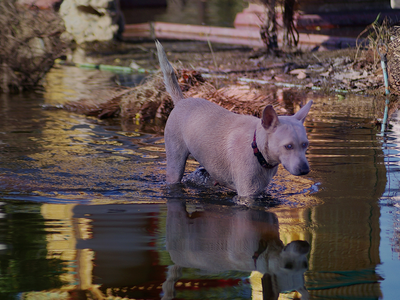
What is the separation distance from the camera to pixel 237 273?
3.22 metres

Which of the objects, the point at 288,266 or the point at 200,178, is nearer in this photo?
the point at 288,266

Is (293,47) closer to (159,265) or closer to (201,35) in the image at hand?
(201,35)

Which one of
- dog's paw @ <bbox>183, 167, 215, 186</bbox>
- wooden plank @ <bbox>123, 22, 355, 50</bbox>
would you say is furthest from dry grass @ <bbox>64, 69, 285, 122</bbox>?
wooden plank @ <bbox>123, 22, 355, 50</bbox>

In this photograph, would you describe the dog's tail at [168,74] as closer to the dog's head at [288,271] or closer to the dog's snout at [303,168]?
the dog's snout at [303,168]

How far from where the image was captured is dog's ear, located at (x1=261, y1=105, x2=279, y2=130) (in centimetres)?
388

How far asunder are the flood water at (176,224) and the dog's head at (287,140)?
1.63 feet

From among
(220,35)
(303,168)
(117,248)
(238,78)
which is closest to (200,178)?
(303,168)

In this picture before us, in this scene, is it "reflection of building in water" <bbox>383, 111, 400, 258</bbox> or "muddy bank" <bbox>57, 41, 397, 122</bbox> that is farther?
"muddy bank" <bbox>57, 41, 397, 122</bbox>

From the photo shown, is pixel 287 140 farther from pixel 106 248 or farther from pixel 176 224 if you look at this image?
pixel 106 248

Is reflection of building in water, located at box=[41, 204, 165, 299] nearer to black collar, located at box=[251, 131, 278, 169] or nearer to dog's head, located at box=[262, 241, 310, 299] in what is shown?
dog's head, located at box=[262, 241, 310, 299]

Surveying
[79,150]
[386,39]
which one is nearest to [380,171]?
[79,150]

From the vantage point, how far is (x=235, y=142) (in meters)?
4.41

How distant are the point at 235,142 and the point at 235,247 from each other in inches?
42.9

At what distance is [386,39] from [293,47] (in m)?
3.46
